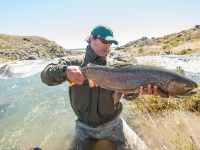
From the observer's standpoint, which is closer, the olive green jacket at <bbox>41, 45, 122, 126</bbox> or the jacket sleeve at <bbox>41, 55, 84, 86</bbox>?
the jacket sleeve at <bbox>41, 55, 84, 86</bbox>

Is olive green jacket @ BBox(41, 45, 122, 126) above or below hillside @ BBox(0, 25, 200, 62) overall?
above

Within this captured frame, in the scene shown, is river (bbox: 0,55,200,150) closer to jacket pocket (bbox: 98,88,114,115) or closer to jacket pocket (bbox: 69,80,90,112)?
jacket pocket (bbox: 69,80,90,112)

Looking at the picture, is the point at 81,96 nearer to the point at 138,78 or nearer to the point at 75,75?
the point at 75,75

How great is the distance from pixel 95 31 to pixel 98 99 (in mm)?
1391

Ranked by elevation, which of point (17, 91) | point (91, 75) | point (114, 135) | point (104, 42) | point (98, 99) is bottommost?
point (17, 91)

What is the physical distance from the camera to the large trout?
3.96 m

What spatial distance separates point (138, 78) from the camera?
4207mm

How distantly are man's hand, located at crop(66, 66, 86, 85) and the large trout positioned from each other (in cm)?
9

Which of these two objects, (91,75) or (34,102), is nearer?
(91,75)

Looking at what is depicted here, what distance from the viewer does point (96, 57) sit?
17.7 feet

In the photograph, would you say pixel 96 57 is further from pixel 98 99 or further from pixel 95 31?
pixel 98 99

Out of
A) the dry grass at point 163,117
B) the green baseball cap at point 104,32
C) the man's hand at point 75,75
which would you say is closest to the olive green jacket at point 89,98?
the green baseball cap at point 104,32

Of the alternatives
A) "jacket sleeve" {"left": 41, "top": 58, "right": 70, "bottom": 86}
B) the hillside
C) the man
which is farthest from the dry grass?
the hillside

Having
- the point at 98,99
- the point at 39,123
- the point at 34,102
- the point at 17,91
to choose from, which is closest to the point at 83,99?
the point at 98,99
